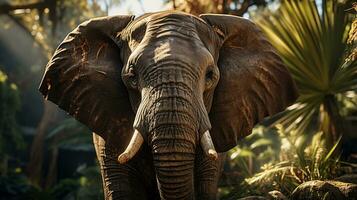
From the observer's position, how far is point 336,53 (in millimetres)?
8891

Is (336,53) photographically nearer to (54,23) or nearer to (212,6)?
(212,6)

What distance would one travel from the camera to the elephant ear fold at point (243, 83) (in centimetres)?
517

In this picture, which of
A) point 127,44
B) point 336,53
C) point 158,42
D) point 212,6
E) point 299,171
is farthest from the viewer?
point 212,6

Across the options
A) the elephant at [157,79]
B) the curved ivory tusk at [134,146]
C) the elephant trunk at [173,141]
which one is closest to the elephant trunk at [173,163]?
the elephant trunk at [173,141]

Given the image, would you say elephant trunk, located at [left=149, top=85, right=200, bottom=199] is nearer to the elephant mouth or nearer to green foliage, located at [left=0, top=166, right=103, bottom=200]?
the elephant mouth

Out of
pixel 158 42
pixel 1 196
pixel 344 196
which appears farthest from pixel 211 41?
pixel 1 196

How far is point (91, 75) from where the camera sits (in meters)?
5.21

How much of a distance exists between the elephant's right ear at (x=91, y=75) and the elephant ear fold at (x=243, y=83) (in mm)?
806

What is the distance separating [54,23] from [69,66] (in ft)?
31.9

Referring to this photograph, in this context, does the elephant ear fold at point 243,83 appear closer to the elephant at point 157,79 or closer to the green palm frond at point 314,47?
the elephant at point 157,79

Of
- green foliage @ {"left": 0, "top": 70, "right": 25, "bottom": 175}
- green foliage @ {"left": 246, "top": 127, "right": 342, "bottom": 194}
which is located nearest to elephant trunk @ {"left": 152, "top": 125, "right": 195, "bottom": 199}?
green foliage @ {"left": 246, "top": 127, "right": 342, "bottom": 194}

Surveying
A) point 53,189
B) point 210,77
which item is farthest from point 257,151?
point 210,77

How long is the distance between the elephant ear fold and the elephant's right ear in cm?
81

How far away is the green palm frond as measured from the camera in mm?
8805
